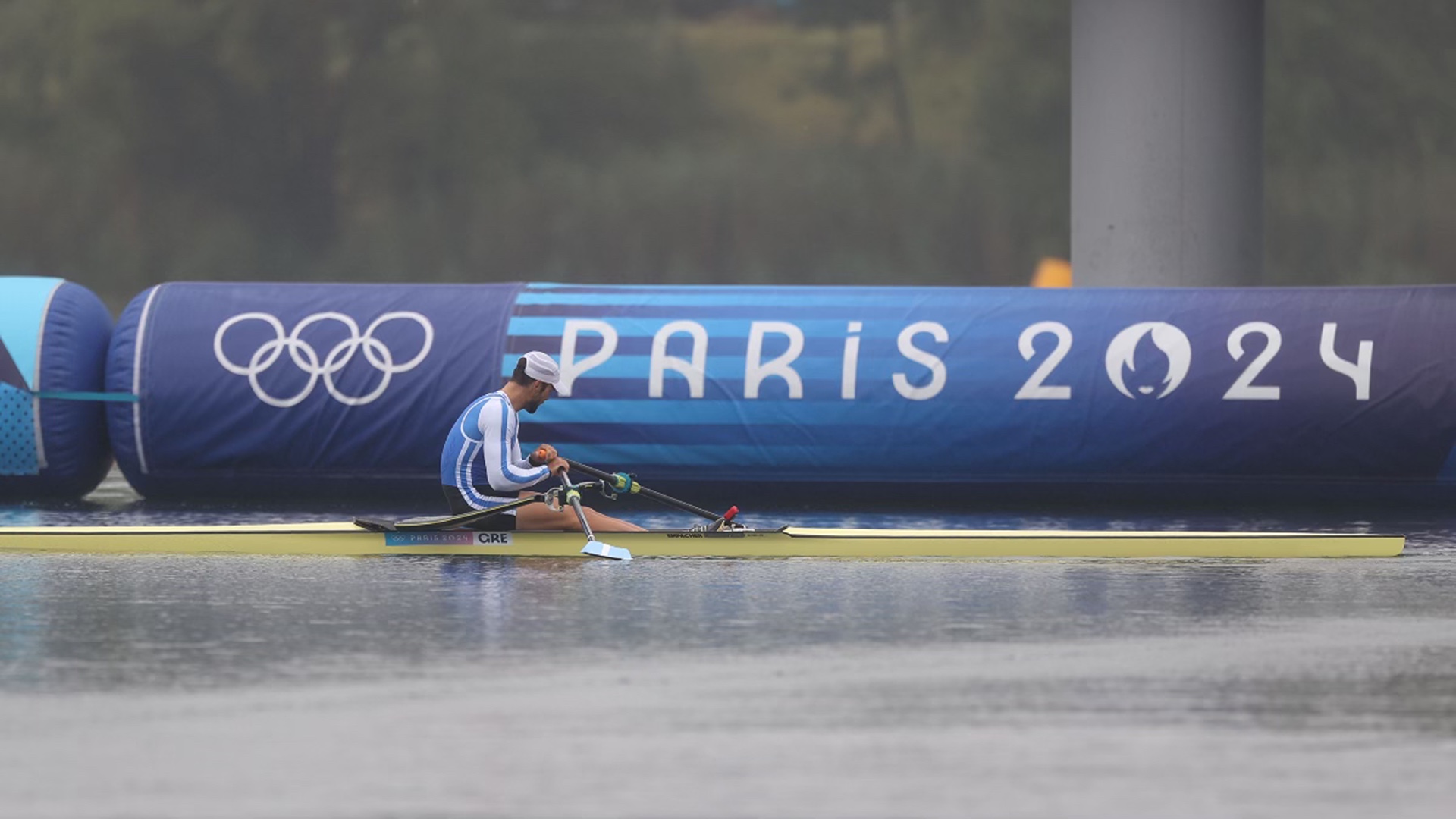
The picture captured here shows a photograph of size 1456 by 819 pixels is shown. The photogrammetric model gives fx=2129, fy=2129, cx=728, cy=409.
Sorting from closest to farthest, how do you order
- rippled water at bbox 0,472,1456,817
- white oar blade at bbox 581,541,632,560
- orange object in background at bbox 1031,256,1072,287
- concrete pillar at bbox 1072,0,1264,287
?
rippled water at bbox 0,472,1456,817 → white oar blade at bbox 581,541,632,560 → concrete pillar at bbox 1072,0,1264,287 → orange object in background at bbox 1031,256,1072,287

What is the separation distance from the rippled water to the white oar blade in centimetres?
10

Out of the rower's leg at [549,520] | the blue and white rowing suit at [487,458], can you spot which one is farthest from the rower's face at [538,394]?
the rower's leg at [549,520]

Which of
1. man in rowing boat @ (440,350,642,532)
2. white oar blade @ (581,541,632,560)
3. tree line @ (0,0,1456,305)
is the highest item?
tree line @ (0,0,1456,305)

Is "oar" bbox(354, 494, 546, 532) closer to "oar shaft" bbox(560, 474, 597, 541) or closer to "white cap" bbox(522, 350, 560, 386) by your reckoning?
"oar shaft" bbox(560, 474, 597, 541)

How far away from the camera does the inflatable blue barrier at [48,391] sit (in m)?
15.6

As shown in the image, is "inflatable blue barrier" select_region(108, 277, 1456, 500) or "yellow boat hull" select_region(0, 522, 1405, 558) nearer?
"yellow boat hull" select_region(0, 522, 1405, 558)

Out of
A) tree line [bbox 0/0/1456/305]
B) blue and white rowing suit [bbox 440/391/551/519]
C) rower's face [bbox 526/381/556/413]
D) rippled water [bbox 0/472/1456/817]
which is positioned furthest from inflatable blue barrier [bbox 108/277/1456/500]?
tree line [bbox 0/0/1456/305]

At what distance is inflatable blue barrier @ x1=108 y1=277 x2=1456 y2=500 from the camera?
49.1 feet

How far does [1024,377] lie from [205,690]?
8268mm

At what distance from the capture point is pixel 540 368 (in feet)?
43.2

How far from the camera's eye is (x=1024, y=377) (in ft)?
49.6

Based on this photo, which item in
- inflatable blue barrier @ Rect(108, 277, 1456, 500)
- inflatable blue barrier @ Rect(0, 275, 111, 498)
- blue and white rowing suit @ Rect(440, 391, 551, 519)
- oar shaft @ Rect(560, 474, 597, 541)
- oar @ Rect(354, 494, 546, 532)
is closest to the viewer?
oar shaft @ Rect(560, 474, 597, 541)

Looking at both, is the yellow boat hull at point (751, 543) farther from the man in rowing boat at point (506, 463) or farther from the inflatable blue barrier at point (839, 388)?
the inflatable blue barrier at point (839, 388)

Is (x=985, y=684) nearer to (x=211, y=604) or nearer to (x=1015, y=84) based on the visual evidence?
(x=211, y=604)
